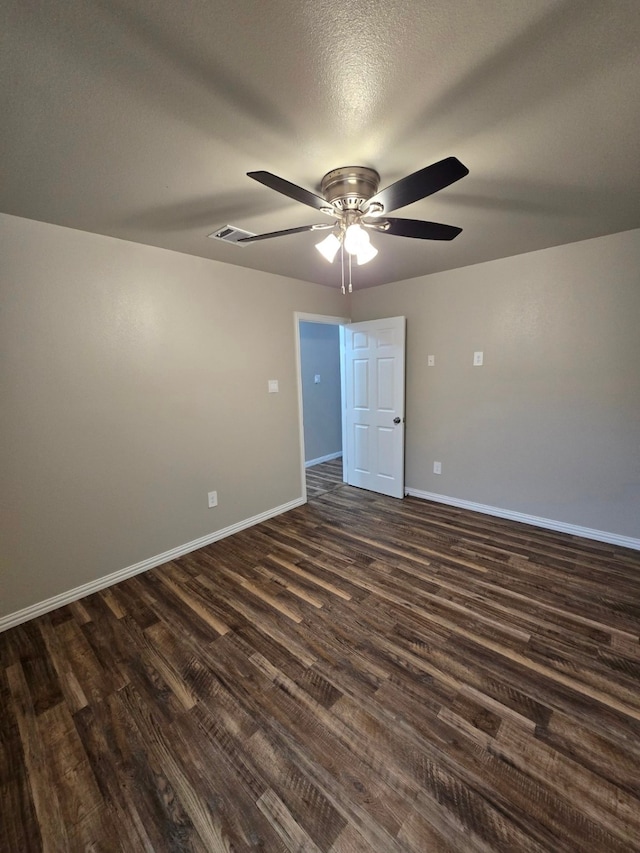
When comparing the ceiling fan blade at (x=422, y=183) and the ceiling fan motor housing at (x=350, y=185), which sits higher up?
the ceiling fan motor housing at (x=350, y=185)

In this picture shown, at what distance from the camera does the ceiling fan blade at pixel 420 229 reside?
1558mm

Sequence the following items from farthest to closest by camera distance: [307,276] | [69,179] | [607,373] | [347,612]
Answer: [307,276] < [607,373] < [347,612] < [69,179]

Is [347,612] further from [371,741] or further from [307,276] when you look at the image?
[307,276]

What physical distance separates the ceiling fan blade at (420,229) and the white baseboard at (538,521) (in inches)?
105

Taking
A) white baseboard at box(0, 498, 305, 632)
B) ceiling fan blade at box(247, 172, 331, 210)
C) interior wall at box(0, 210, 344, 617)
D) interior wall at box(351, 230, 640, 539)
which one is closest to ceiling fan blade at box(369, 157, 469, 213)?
ceiling fan blade at box(247, 172, 331, 210)

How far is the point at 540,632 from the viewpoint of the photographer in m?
1.88

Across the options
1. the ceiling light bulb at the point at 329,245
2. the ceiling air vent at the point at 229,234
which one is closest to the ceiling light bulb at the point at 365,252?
the ceiling light bulb at the point at 329,245

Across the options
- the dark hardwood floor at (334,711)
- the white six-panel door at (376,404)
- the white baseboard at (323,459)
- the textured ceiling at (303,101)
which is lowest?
the dark hardwood floor at (334,711)

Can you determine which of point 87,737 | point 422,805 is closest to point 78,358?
point 87,737

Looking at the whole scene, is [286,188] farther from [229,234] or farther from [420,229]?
[229,234]

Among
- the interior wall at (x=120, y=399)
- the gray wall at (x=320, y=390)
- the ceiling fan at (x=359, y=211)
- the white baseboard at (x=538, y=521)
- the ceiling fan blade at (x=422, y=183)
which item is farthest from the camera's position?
the gray wall at (x=320, y=390)

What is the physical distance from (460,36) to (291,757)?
8.21ft

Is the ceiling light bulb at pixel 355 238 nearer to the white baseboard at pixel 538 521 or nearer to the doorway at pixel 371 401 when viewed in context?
the doorway at pixel 371 401

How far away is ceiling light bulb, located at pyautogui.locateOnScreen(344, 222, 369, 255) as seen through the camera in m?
1.53
